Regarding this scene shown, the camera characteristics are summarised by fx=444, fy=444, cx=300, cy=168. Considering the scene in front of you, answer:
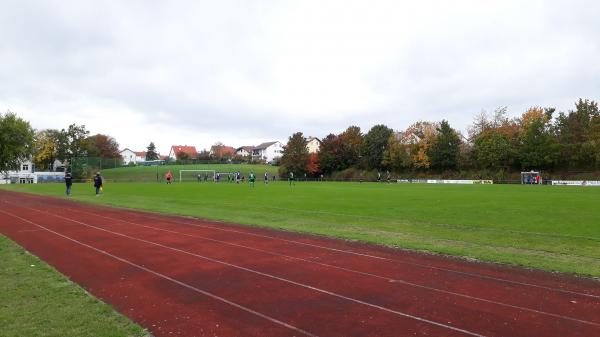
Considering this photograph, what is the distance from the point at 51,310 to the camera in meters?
6.22

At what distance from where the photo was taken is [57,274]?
8484 mm

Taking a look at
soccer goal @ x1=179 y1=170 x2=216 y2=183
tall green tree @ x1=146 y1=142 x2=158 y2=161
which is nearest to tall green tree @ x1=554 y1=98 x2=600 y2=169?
soccer goal @ x1=179 y1=170 x2=216 y2=183

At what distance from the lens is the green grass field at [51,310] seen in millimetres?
5477

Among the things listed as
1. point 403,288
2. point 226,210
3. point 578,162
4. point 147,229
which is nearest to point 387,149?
point 578,162

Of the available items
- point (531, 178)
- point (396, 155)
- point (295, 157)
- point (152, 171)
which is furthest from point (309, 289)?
point (152, 171)

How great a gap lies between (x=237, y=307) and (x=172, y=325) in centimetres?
105

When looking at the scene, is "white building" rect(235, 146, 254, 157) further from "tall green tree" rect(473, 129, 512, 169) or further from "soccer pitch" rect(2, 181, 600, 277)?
"soccer pitch" rect(2, 181, 600, 277)

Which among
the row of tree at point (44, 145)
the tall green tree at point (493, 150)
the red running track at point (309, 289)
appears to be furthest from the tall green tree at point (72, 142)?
the red running track at point (309, 289)

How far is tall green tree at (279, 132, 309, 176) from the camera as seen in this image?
83.6m

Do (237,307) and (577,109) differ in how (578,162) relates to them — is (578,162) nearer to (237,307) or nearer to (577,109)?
(577,109)

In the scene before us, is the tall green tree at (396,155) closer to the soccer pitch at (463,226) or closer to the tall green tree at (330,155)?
the tall green tree at (330,155)

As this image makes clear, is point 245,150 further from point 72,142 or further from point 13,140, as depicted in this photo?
point 13,140

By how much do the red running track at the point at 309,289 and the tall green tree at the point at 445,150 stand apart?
63405mm

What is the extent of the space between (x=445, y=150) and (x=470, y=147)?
577 centimetres
